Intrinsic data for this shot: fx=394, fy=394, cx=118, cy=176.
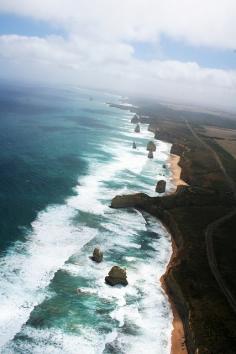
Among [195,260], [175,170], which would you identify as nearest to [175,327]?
[195,260]

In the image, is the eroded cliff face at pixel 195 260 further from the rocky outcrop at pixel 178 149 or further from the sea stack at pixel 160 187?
the rocky outcrop at pixel 178 149

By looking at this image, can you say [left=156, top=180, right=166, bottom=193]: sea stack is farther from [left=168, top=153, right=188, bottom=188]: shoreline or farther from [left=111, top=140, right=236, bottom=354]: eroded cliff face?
[left=168, top=153, right=188, bottom=188]: shoreline

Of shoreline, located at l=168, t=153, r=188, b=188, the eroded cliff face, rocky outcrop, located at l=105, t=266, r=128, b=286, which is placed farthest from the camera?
Result: shoreline, located at l=168, t=153, r=188, b=188

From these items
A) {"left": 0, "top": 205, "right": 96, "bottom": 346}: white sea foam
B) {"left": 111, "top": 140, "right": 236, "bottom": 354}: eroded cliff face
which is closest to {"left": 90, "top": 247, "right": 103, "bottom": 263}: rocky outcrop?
{"left": 0, "top": 205, "right": 96, "bottom": 346}: white sea foam

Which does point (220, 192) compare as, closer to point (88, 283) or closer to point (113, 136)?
point (88, 283)

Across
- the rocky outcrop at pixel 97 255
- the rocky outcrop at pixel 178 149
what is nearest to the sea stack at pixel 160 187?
the rocky outcrop at pixel 97 255

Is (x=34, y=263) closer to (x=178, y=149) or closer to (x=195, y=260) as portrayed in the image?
(x=195, y=260)

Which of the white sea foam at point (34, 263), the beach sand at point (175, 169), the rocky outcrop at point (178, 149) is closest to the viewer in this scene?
the white sea foam at point (34, 263)
